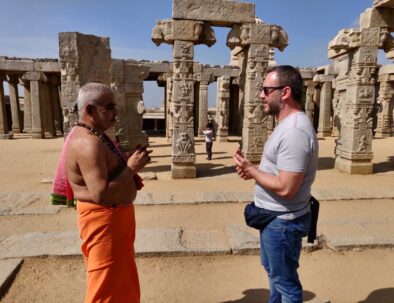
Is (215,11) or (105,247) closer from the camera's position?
(105,247)

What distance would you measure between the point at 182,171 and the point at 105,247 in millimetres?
5700

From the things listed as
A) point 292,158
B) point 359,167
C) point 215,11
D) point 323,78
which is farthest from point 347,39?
point 323,78

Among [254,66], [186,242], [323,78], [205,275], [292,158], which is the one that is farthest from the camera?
[323,78]

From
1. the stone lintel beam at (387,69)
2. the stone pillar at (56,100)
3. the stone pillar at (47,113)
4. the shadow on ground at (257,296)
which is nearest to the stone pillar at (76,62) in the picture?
the shadow on ground at (257,296)

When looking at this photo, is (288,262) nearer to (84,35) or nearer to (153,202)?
(153,202)

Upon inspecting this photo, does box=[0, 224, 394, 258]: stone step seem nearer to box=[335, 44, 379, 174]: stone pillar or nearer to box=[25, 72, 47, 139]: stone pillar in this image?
box=[335, 44, 379, 174]: stone pillar

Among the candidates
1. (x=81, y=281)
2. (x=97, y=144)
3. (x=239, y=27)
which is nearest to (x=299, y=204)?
(x=97, y=144)

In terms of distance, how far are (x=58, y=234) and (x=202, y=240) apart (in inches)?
71.5

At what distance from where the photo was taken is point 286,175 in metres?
1.65

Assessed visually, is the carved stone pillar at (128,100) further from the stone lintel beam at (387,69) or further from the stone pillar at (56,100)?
the stone lintel beam at (387,69)

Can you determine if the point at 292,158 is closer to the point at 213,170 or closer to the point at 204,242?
the point at 204,242

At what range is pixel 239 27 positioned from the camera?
789 cm

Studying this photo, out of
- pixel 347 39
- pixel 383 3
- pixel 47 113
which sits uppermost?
pixel 383 3

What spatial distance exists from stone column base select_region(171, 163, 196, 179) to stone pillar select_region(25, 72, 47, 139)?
45.9ft
